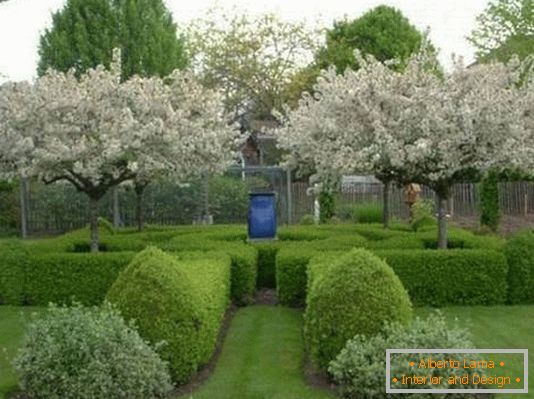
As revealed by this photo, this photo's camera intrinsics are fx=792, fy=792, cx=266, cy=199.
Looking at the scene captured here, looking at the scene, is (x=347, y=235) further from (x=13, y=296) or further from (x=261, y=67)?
(x=261, y=67)

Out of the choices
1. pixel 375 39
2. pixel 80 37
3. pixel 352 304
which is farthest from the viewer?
pixel 375 39

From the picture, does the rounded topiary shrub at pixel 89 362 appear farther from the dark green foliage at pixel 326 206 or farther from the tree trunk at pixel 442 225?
the dark green foliage at pixel 326 206

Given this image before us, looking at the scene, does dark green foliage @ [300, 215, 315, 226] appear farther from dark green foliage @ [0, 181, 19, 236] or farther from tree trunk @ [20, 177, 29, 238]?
dark green foliage @ [0, 181, 19, 236]

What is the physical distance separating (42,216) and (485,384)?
21.0 meters

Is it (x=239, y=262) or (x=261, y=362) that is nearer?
(x=261, y=362)

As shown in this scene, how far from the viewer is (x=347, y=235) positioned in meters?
14.7

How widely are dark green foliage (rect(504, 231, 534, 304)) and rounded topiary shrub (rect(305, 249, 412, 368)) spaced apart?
4.99 meters

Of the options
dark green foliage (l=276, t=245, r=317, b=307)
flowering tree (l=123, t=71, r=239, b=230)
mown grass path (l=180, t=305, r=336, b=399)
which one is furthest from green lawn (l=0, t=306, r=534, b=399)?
flowering tree (l=123, t=71, r=239, b=230)

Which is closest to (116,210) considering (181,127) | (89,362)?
(181,127)

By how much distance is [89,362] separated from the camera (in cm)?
677

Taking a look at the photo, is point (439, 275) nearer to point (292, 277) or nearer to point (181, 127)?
point (292, 277)

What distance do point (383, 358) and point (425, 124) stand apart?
6.25 meters

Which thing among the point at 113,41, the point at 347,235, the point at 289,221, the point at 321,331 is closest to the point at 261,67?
the point at 113,41

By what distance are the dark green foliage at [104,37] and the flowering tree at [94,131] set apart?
1717 cm
